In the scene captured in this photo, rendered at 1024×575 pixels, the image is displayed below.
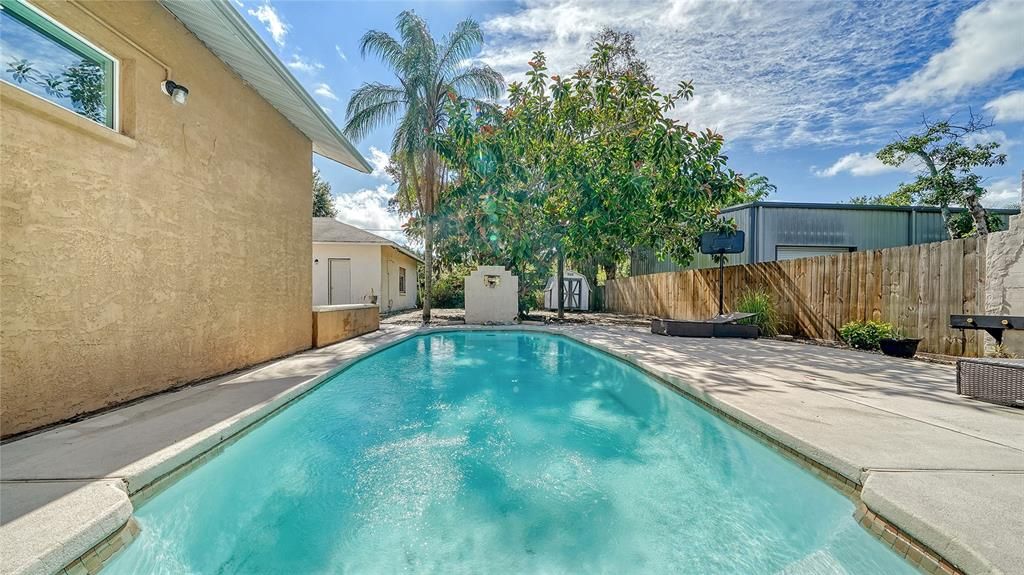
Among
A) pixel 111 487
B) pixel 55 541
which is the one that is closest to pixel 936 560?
pixel 55 541

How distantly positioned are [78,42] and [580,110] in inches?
402

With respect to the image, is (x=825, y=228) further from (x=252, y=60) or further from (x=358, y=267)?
(x=358, y=267)

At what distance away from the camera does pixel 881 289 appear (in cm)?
702

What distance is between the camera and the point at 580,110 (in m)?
11.3

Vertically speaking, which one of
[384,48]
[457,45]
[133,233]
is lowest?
[133,233]

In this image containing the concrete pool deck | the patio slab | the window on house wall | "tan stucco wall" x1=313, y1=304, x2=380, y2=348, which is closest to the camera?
the patio slab

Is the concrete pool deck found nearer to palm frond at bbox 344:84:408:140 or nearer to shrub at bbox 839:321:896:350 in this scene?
shrub at bbox 839:321:896:350

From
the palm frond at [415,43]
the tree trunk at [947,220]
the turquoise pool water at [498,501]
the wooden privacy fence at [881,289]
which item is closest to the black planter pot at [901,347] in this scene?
the wooden privacy fence at [881,289]

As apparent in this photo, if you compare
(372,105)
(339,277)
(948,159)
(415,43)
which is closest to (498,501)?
(372,105)

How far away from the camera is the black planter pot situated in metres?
6.16

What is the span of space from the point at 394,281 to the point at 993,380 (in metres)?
17.7

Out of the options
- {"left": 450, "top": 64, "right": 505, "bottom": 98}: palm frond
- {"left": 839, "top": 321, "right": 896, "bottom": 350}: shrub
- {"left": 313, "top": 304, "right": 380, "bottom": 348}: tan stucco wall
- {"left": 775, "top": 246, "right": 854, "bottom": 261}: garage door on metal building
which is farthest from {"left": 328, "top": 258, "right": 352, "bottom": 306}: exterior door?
{"left": 775, "top": 246, "right": 854, "bottom": 261}: garage door on metal building

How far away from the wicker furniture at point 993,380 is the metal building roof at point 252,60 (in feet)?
26.5

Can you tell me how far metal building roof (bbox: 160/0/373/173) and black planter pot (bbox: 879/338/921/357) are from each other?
9850 millimetres
